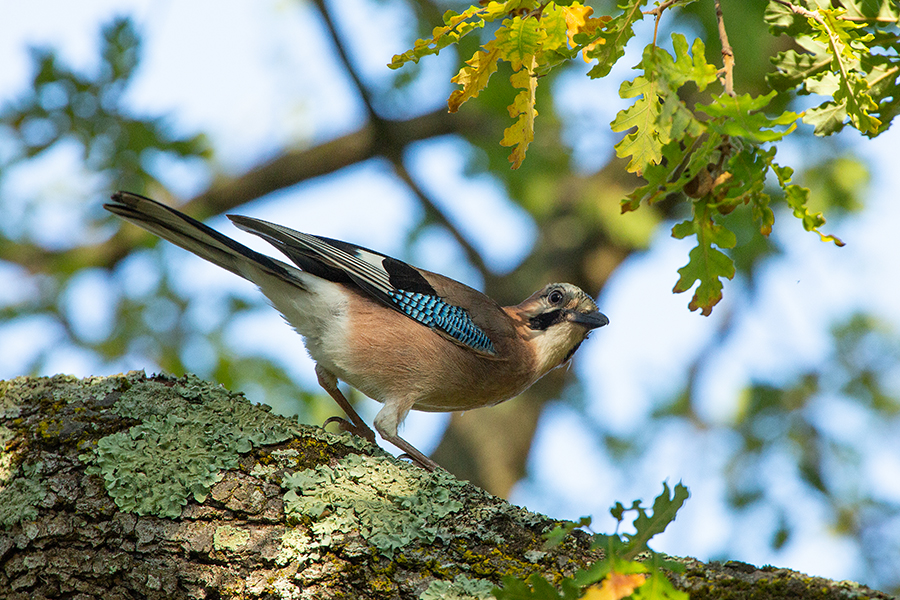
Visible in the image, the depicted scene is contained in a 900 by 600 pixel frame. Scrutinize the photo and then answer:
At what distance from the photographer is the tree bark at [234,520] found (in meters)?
2.77

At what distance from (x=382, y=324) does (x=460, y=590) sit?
2.64 meters

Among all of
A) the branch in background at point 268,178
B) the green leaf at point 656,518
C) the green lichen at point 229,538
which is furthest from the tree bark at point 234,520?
the branch in background at point 268,178

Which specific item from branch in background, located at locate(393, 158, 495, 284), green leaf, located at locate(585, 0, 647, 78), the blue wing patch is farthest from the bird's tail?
branch in background, located at locate(393, 158, 495, 284)

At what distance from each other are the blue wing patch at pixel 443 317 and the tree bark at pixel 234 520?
197 cm

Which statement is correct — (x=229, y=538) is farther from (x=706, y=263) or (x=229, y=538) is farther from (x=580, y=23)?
(x=580, y=23)

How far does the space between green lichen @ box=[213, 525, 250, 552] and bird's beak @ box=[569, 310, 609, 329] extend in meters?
3.38

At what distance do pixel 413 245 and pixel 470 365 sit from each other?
508 cm

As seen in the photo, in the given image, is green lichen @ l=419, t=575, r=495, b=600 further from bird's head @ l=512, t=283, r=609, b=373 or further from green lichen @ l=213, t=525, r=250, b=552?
bird's head @ l=512, t=283, r=609, b=373

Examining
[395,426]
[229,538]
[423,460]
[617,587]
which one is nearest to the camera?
[617,587]

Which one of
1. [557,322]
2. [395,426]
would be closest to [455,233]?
[557,322]

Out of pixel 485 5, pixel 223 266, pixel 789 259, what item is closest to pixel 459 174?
pixel 789 259

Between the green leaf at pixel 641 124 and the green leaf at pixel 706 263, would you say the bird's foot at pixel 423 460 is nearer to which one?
the green leaf at pixel 706 263

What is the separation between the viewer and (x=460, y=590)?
2.66 meters

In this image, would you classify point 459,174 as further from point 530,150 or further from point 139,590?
point 139,590
